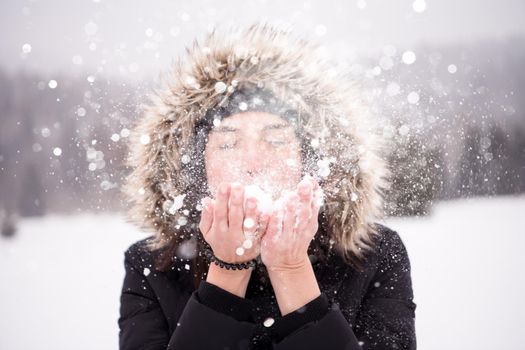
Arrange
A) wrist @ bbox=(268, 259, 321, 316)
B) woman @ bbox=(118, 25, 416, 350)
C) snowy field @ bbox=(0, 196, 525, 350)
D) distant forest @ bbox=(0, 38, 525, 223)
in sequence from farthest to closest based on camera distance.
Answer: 1. distant forest @ bbox=(0, 38, 525, 223)
2. snowy field @ bbox=(0, 196, 525, 350)
3. woman @ bbox=(118, 25, 416, 350)
4. wrist @ bbox=(268, 259, 321, 316)

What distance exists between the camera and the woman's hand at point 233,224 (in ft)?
3.54

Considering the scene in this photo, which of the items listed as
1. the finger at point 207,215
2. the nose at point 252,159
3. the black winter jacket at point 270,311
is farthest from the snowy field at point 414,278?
the finger at point 207,215

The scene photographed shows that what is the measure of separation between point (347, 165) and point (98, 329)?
11.4 ft

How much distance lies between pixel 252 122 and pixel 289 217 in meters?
0.45

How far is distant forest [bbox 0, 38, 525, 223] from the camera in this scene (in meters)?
6.18

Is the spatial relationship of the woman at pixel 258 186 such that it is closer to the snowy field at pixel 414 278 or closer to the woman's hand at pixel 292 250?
the woman's hand at pixel 292 250

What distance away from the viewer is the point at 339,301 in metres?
1.46

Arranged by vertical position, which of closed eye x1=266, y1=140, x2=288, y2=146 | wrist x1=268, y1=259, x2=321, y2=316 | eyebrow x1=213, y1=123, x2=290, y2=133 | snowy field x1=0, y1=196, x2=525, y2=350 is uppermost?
eyebrow x1=213, y1=123, x2=290, y2=133

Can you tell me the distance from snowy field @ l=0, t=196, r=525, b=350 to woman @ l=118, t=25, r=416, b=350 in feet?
7.10

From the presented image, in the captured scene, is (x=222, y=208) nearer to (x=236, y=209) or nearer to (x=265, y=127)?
(x=236, y=209)

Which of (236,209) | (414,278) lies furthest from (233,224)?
(414,278)

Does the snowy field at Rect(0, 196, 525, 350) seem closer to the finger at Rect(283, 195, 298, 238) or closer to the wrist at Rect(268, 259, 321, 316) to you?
the wrist at Rect(268, 259, 321, 316)

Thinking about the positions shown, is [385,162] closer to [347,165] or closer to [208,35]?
[347,165]

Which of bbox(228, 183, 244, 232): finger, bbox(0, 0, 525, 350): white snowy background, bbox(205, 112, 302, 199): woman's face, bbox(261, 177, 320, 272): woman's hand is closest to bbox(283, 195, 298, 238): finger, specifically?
bbox(261, 177, 320, 272): woman's hand
